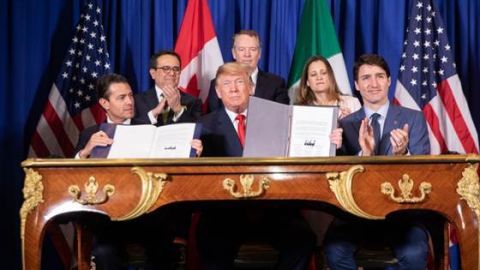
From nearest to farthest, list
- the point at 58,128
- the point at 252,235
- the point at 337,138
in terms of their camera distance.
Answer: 1. the point at 337,138
2. the point at 252,235
3. the point at 58,128

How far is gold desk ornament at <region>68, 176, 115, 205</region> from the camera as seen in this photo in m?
3.45

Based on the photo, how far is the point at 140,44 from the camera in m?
6.06

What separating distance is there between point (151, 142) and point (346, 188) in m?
0.95

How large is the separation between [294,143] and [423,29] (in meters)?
2.51

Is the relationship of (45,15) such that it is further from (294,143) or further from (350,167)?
(350,167)

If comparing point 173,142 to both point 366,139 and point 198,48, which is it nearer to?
point 366,139

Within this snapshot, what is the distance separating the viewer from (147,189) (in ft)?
11.2

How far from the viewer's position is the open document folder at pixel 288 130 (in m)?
3.64

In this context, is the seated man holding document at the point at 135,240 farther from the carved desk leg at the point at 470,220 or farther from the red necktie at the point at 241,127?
the carved desk leg at the point at 470,220

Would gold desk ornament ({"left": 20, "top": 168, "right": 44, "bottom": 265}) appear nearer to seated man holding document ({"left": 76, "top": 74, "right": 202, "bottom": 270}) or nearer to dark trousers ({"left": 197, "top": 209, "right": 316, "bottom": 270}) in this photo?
seated man holding document ({"left": 76, "top": 74, "right": 202, "bottom": 270})

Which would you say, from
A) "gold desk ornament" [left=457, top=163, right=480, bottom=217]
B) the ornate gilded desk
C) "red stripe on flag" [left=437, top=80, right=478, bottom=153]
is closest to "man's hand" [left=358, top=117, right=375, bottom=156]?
the ornate gilded desk

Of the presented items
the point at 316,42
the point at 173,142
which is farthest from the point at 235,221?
the point at 316,42

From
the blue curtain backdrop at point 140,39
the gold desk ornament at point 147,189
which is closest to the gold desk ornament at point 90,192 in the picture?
the gold desk ornament at point 147,189

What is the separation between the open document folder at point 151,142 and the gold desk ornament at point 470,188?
3.91ft
